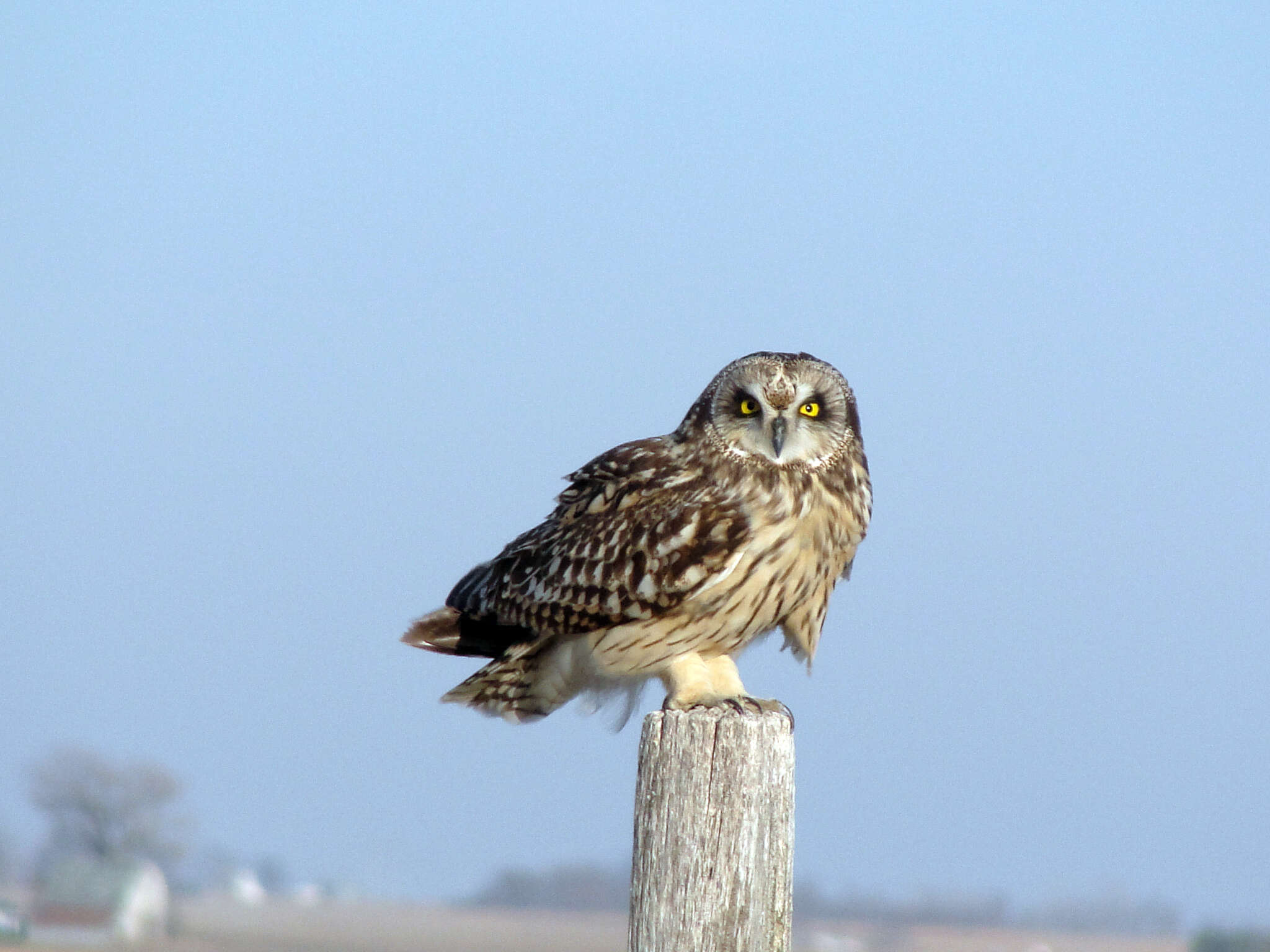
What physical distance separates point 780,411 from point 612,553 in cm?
77

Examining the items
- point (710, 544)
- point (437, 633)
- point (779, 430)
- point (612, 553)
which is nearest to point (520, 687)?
point (437, 633)

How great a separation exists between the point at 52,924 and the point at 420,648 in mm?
19924

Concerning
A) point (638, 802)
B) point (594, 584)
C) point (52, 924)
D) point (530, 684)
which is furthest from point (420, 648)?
point (52, 924)

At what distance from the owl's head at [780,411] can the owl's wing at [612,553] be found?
0.63 ft

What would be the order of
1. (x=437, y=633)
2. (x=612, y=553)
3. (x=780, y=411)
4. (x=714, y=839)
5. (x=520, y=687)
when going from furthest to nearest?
(x=437, y=633), (x=520, y=687), (x=612, y=553), (x=780, y=411), (x=714, y=839)

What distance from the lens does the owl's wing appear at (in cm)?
472

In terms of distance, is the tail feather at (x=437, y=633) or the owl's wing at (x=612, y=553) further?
the tail feather at (x=437, y=633)

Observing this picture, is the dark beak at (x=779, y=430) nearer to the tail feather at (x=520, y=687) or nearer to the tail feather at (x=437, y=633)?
the tail feather at (x=520, y=687)

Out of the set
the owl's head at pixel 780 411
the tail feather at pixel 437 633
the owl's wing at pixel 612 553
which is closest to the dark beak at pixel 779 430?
the owl's head at pixel 780 411

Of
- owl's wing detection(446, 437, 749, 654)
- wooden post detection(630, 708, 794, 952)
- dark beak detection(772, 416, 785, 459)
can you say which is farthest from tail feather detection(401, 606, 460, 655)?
wooden post detection(630, 708, 794, 952)

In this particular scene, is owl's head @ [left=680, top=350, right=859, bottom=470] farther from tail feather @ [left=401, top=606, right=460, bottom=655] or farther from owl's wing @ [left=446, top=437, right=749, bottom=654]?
tail feather @ [left=401, top=606, right=460, bottom=655]

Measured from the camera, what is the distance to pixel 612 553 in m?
4.88

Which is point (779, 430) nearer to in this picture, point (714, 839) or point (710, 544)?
point (710, 544)

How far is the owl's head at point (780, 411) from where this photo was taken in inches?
183
